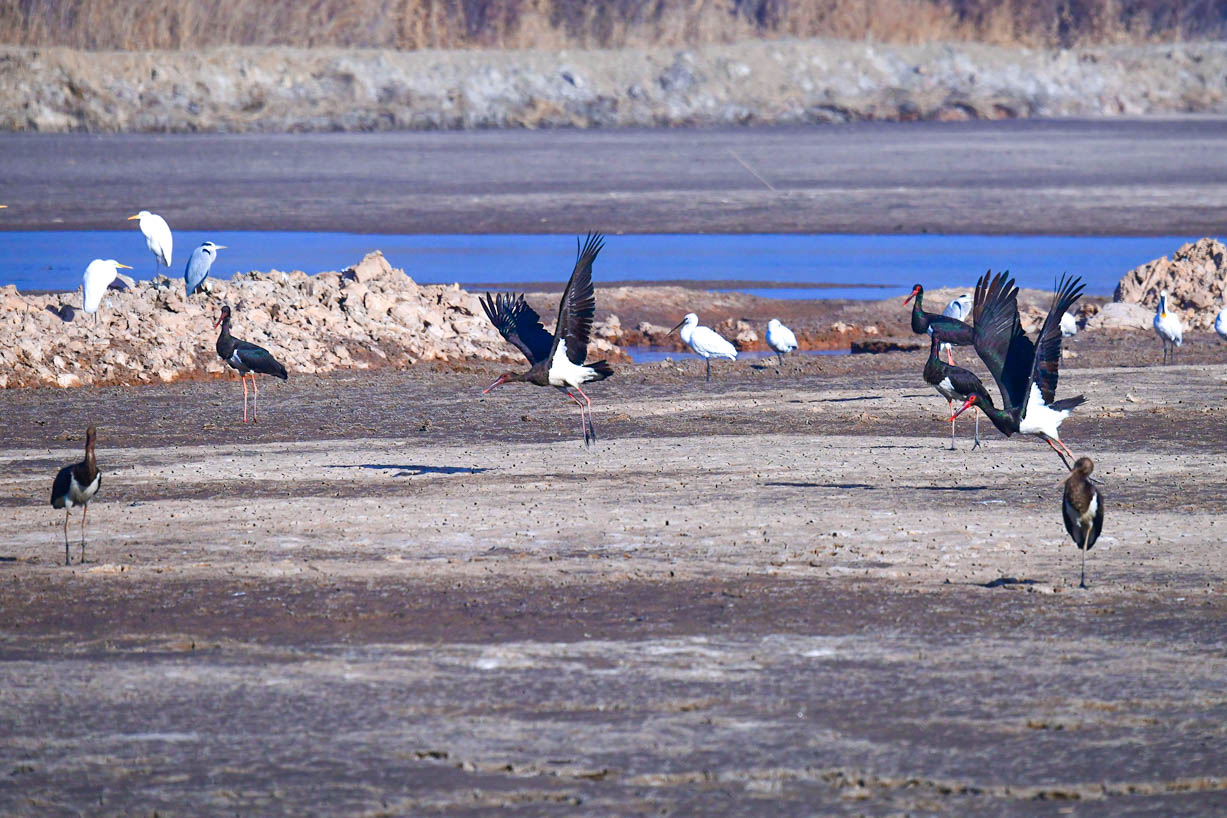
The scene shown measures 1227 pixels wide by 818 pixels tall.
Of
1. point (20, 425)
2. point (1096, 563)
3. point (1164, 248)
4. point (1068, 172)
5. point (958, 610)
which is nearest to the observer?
point (958, 610)

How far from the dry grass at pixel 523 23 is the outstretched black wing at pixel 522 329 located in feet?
266

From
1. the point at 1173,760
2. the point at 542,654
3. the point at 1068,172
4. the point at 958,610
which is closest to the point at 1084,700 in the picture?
the point at 1173,760

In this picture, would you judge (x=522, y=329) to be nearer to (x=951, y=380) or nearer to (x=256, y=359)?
(x=256, y=359)

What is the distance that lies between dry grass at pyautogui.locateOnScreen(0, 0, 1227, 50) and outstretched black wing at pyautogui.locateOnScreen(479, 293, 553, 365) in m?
81.0

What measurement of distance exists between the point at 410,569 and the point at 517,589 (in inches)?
31.8

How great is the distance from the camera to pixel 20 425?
16016 millimetres

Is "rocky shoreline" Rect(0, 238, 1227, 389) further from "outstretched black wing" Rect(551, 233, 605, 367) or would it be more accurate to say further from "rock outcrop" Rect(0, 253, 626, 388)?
"outstretched black wing" Rect(551, 233, 605, 367)

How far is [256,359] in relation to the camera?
16.7m

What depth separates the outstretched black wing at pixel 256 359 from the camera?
16.6 metres

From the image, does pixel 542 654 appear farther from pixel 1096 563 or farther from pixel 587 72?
pixel 587 72

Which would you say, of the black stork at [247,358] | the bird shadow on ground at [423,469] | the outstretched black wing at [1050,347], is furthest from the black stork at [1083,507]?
the black stork at [247,358]

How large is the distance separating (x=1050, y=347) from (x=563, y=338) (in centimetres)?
375

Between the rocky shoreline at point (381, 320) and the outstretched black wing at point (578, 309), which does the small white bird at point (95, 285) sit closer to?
the rocky shoreline at point (381, 320)

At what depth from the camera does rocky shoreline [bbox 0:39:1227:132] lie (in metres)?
76.6
